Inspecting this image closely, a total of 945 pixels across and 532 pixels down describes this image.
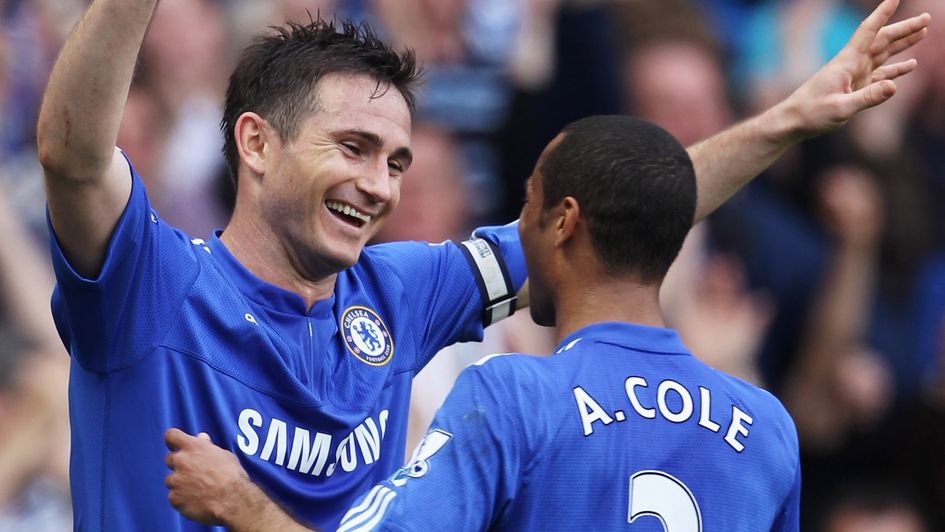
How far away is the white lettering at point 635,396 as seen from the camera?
290 cm

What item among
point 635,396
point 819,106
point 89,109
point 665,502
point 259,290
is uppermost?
point 89,109

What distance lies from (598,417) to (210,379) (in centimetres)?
102

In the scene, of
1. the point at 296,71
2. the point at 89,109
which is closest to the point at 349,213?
the point at 296,71

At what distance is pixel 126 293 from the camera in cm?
318

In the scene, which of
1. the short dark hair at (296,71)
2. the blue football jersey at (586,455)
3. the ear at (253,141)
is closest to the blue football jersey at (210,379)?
the ear at (253,141)

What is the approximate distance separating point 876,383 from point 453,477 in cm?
586

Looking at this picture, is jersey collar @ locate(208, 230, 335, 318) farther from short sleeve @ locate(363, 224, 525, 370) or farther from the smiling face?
short sleeve @ locate(363, 224, 525, 370)

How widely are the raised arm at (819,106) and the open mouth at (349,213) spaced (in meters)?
0.96

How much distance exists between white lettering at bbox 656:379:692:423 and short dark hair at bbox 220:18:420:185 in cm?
127

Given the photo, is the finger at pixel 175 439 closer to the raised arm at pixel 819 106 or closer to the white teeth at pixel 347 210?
the white teeth at pixel 347 210

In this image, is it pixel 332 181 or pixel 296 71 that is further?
pixel 296 71

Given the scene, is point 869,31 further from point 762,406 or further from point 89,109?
point 89,109

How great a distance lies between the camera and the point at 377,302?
3955 millimetres

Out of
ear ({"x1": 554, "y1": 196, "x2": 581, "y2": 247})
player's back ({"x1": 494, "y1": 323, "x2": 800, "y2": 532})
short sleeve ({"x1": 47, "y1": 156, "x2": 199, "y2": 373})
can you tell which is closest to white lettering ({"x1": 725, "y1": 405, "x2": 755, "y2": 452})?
player's back ({"x1": 494, "y1": 323, "x2": 800, "y2": 532})
